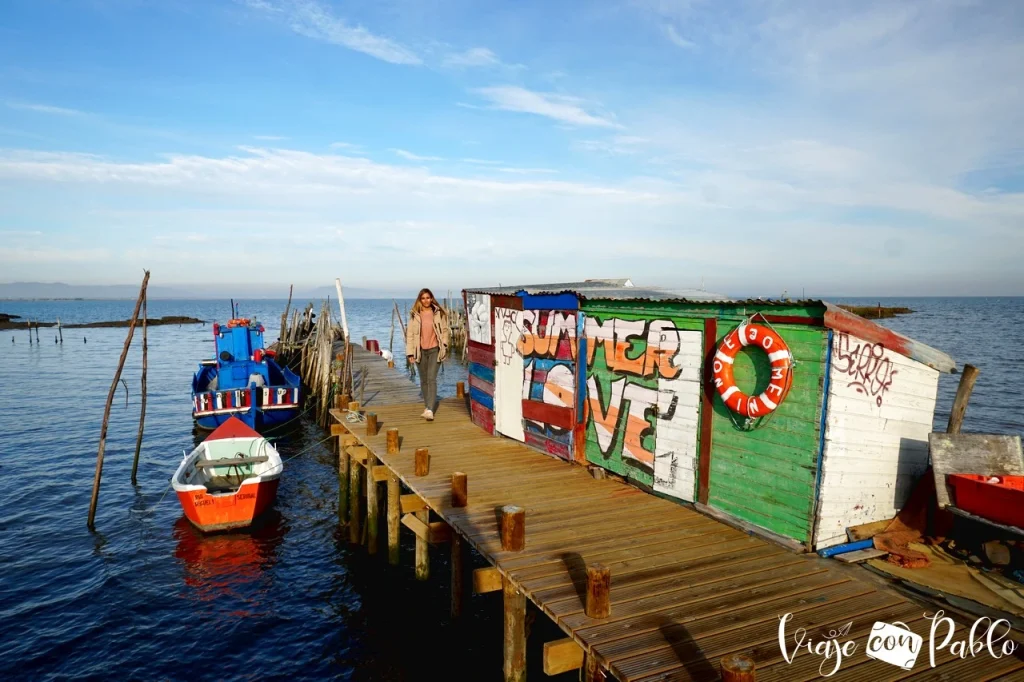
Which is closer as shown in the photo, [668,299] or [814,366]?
[814,366]

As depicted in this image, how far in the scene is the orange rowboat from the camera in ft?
46.0

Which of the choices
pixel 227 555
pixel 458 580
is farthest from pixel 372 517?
pixel 458 580

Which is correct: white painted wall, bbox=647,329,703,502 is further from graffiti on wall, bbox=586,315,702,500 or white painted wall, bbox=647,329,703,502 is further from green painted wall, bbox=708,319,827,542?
green painted wall, bbox=708,319,827,542

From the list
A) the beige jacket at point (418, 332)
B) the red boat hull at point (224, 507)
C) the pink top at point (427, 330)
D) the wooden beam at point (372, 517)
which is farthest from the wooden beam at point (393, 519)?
the red boat hull at point (224, 507)

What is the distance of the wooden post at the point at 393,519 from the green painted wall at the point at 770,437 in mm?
5645

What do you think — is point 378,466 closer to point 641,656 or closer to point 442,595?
point 442,595

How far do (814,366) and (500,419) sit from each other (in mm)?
7380

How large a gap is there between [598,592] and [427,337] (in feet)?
31.8

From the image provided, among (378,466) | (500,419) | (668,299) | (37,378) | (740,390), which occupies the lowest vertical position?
(37,378)

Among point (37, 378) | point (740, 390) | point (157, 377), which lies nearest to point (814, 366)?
point (740, 390)

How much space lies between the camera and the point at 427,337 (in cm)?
1466

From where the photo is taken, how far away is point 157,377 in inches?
1544

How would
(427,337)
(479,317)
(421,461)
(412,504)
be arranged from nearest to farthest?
(412,504) → (421,461) → (479,317) → (427,337)

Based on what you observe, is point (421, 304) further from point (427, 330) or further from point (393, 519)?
point (393, 519)
